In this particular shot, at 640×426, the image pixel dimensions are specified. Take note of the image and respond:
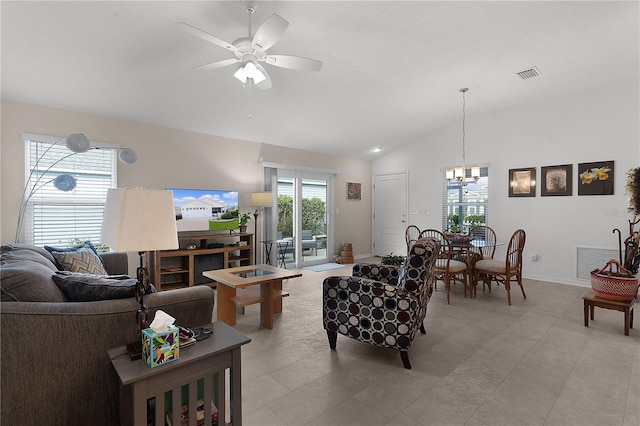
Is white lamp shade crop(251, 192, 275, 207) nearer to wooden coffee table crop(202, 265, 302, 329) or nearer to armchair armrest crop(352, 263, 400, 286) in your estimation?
wooden coffee table crop(202, 265, 302, 329)

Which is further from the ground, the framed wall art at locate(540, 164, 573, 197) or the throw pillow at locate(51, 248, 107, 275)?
the framed wall art at locate(540, 164, 573, 197)

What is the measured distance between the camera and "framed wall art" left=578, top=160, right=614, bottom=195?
472cm

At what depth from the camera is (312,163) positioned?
6.72 meters

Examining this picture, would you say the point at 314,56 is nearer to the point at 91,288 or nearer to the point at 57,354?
the point at 91,288

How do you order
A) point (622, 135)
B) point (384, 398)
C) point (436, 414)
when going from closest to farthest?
1. point (436, 414)
2. point (384, 398)
3. point (622, 135)

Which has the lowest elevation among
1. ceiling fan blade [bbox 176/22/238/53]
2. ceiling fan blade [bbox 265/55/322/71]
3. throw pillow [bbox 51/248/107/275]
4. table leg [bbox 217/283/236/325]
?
table leg [bbox 217/283/236/325]

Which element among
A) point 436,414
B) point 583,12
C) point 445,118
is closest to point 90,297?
point 436,414

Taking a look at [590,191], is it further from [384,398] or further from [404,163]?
[384,398]

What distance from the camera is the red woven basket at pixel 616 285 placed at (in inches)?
117

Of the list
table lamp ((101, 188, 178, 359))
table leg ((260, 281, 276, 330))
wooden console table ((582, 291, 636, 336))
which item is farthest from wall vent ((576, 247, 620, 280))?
table lamp ((101, 188, 178, 359))

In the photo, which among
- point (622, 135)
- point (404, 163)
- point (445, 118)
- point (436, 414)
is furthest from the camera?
point (404, 163)

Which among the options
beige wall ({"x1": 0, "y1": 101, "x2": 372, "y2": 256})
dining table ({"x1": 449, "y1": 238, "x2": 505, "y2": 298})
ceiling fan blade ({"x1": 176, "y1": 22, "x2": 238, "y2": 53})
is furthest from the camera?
dining table ({"x1": 449, "y1": 238, "x2": 505, "y2": 298})

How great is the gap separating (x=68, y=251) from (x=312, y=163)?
4.54 metres

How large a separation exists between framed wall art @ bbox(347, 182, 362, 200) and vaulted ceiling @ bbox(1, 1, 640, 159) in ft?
7.79
